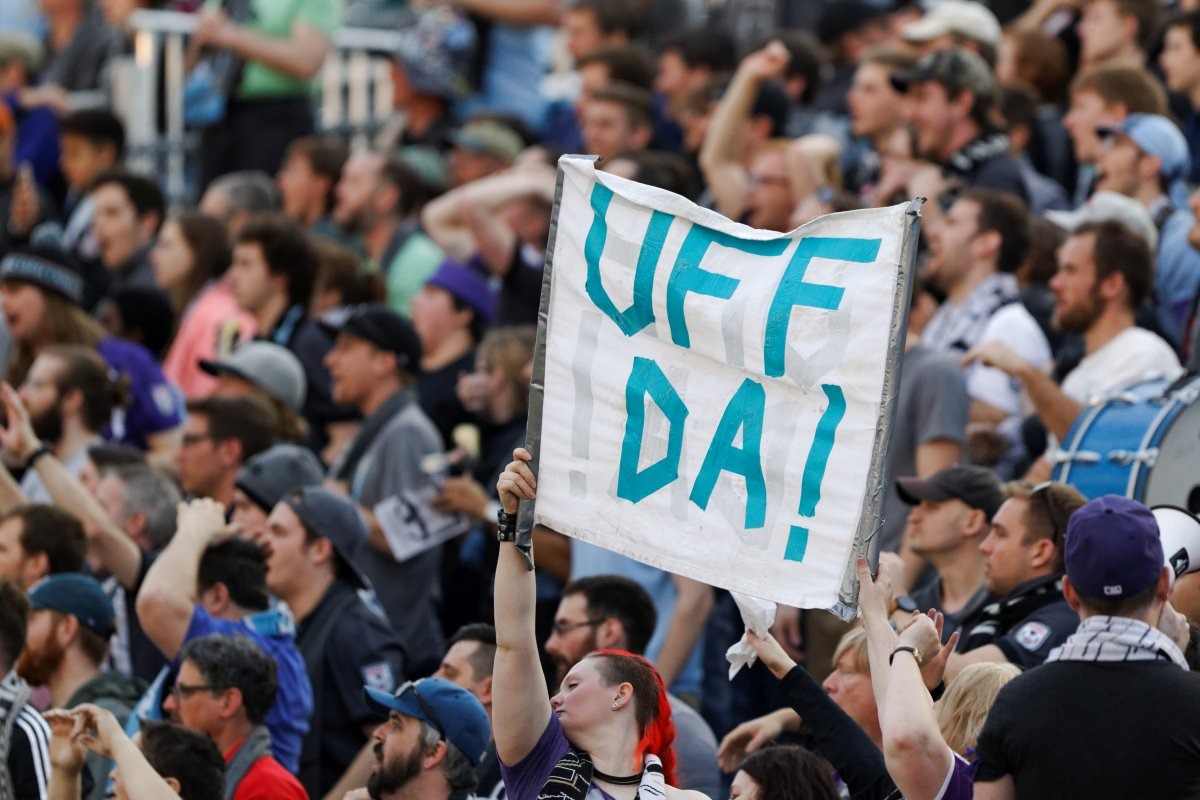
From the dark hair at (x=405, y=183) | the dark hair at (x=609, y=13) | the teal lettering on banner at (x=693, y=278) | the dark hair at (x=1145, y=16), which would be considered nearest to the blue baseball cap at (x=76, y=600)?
the teal lettering on banner at (x=693, y=278)

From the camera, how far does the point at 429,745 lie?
273 inches

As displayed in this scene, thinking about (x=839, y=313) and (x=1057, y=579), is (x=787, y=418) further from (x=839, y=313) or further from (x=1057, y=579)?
(x=1057, y=579)

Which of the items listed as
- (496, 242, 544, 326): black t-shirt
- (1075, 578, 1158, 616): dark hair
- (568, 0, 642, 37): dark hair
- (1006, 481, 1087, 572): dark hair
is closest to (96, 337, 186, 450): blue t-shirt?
(496, 242, 544, 326): black t-shirt

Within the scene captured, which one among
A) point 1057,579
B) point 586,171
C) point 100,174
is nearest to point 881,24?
point 100,174

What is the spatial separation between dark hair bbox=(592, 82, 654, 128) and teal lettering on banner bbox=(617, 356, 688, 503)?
7508 mm

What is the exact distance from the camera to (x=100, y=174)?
14430 mm

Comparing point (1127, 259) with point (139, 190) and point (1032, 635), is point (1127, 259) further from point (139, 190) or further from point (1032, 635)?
point (139, 190)

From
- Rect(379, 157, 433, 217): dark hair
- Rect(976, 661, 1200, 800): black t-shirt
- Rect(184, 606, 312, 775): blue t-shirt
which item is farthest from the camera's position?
Rect(379, 157, 433, 217): dark hair

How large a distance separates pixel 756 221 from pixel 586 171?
5.71m

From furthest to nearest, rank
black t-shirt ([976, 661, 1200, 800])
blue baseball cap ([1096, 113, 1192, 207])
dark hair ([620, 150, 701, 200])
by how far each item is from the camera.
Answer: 1. dark hair ([620, 150, 701, 200])
2. blue baseball cap ([1096, 113, 1192, 207])
3. black t-shirt ([976, 661, 1200, 800])

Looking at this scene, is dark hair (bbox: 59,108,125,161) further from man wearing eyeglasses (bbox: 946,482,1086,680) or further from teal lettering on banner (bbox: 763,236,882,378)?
teal lettering on banner (bbox: 763,236,882,378)

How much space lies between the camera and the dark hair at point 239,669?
24.7ft

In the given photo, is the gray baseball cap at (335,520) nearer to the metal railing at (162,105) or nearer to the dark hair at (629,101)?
the dark hair at (629,101)

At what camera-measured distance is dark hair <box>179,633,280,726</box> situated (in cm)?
754
